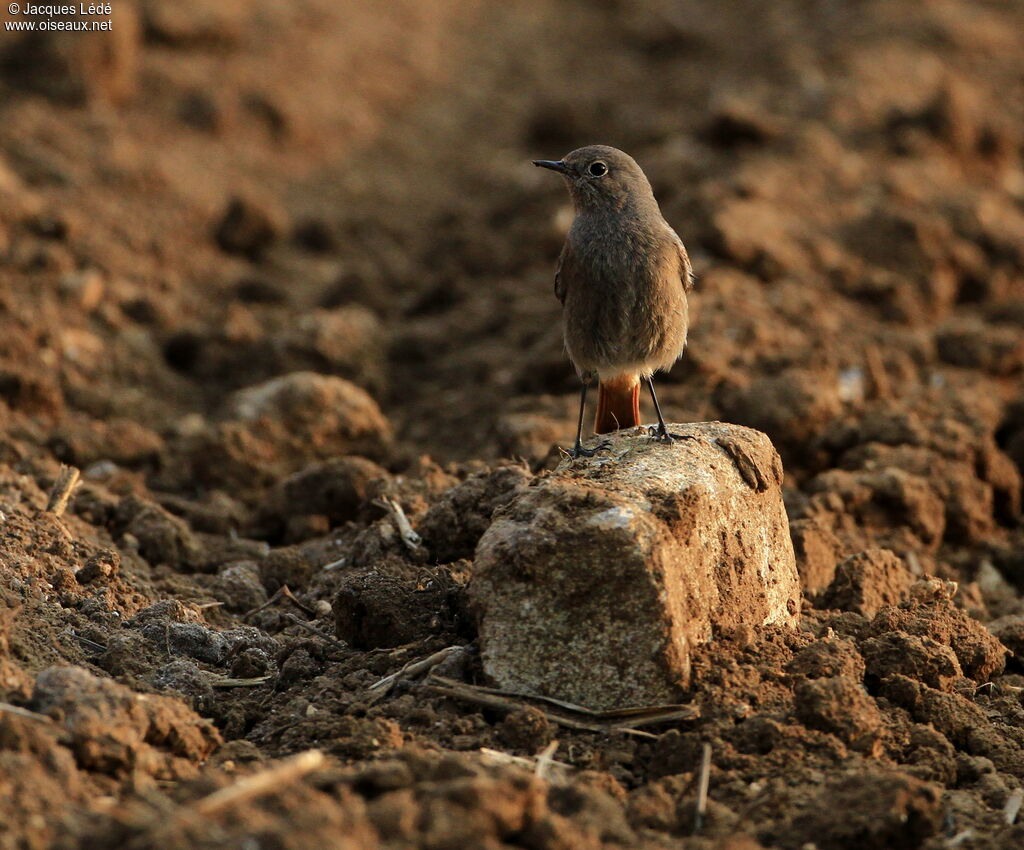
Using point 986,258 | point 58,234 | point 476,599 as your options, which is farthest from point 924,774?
point 58,234

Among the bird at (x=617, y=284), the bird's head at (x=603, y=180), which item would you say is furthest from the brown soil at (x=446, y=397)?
the bird's head at (x=603, y=180)

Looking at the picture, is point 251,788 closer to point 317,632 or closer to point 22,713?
point 22,713

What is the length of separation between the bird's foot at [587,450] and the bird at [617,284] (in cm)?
53

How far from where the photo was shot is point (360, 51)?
14.1 metres

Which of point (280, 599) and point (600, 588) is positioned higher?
point (600, 588)

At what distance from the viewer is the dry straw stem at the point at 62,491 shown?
5.58m

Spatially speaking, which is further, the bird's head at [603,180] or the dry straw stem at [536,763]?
the bird's head at [603,180]

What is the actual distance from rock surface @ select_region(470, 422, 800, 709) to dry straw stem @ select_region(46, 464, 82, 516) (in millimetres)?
2161

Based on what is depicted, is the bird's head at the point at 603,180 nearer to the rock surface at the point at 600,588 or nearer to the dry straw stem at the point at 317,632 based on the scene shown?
the rock surface at the point at 600,588

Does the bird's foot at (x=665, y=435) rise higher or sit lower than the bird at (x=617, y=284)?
lower

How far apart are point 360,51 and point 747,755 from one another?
450 inches

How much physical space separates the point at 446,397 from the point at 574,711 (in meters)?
3.84

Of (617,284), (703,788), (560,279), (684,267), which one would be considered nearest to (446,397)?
(560,279)

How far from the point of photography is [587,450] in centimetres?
→ 498
